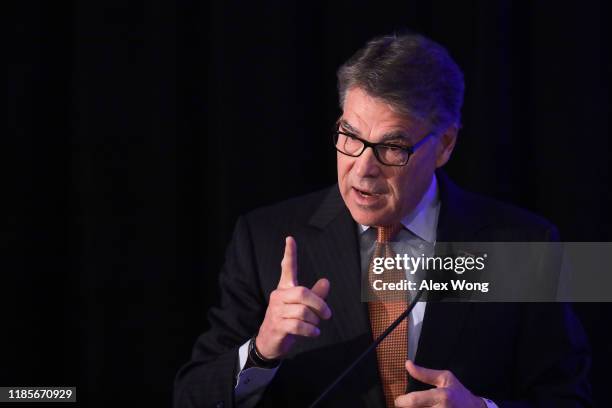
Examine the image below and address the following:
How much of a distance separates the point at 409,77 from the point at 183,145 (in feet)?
2.74

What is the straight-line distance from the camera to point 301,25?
6.79ft

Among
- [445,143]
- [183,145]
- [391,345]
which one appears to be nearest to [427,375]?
[391,345]

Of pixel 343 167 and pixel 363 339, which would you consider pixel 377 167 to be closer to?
pixel 343 167

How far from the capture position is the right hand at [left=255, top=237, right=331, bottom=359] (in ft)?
4.00

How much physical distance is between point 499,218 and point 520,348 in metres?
0.31

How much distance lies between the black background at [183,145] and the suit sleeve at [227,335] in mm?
422

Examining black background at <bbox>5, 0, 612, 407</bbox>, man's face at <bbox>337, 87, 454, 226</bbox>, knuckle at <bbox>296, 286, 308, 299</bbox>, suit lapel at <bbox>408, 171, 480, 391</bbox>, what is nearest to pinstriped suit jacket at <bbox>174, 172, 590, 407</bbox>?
suit lapel at <bbox>408, 171, 480, 391</bbox>

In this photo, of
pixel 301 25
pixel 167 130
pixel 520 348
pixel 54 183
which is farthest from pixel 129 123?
pixel 520 348

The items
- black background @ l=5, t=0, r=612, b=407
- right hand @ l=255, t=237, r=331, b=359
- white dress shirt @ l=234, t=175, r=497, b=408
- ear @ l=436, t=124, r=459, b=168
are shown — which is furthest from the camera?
black background @ l=5, t=0, r=612, b=407

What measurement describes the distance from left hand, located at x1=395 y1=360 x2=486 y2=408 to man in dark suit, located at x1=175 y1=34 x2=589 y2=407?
5.5 inches

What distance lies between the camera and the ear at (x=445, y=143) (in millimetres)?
1623

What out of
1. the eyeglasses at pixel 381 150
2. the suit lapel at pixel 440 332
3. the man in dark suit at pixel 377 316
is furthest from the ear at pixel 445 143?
the suit lapel at pixel 440 332

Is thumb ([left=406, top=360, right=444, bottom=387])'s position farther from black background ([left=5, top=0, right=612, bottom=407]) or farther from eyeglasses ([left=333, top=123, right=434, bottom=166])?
black background ([left=5, top=0, right=612, bottom=407])

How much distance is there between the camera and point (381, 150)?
1508mm
